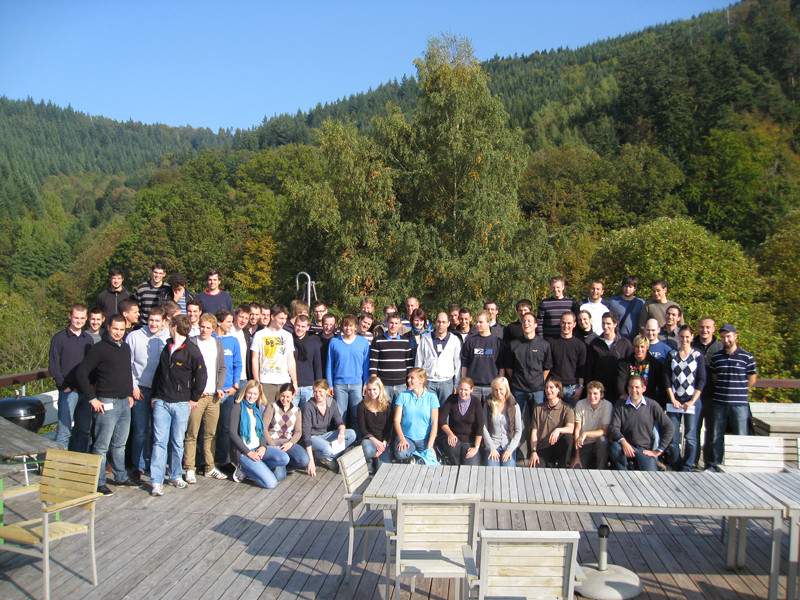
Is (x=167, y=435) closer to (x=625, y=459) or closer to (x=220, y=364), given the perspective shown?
(x=220, y=364)

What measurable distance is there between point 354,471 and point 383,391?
1839 millimetres

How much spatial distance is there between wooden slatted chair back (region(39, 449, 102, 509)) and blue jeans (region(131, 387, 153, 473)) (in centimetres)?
178

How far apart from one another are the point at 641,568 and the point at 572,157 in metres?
50.0

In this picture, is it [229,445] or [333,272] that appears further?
[333,272]

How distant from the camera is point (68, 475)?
4.27 m

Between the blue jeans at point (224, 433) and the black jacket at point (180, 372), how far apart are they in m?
0.55

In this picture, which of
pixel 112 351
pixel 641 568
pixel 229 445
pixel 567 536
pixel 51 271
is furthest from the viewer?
pixel 51 271

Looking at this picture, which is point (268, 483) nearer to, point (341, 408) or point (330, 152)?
point (341, 408)

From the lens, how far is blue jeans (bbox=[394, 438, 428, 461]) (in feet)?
19.2

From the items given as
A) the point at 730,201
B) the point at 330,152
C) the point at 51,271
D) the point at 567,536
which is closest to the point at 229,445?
the point at 567,536

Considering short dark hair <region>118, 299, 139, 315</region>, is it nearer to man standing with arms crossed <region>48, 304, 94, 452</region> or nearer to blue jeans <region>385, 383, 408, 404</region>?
man standing with arms crossed <region>48, 304, 94, 452</region>

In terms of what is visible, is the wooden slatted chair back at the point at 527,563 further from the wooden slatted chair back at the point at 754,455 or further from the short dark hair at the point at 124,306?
the short dark hair at the point at 124,306

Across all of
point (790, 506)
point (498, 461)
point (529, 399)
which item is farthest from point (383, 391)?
point (790, 506)

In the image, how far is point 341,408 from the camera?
689cm
